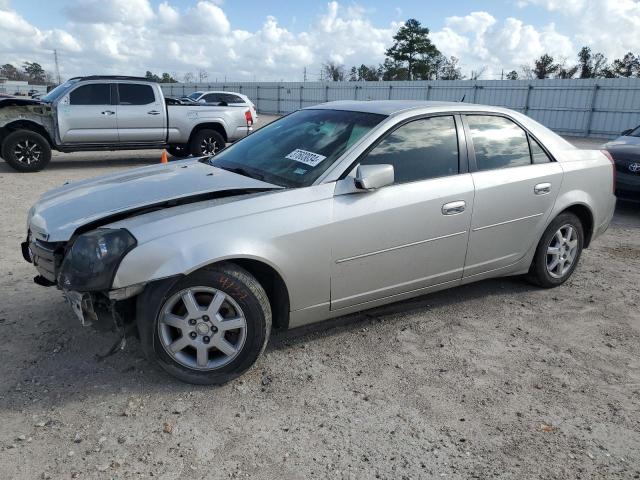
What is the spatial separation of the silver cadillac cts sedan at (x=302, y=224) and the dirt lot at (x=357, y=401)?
0.32m

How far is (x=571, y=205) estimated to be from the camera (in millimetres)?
4711

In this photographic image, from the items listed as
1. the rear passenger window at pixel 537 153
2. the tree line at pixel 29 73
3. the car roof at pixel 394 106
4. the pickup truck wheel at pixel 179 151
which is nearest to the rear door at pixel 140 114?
the pickup truck wheel at pixel 179 151

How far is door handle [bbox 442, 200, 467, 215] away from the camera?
3.86 meters

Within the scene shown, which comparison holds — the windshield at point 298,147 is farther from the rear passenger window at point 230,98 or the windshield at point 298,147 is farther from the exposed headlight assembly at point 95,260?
the rear passenger window at point 230,98

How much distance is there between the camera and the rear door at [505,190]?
4113 mm

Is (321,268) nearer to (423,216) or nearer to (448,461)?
(423,216)

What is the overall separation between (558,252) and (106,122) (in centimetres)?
944

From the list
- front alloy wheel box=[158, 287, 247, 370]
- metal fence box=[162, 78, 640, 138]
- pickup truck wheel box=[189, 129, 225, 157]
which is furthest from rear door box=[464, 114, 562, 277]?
metal fence box=[162, 78, 640, 138]

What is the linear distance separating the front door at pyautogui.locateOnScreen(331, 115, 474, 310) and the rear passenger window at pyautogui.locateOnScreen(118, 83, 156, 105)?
9.01 metres

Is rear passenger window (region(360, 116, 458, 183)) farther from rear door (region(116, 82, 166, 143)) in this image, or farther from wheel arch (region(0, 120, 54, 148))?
wheel arch (region(0, 120, 54, 148))

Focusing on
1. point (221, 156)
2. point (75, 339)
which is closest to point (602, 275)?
point (221, 156)

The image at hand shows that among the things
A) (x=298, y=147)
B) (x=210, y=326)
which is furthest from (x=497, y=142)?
(x=210, y=326)

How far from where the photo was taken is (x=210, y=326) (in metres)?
3.15

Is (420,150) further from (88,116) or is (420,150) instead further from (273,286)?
(88,116)
